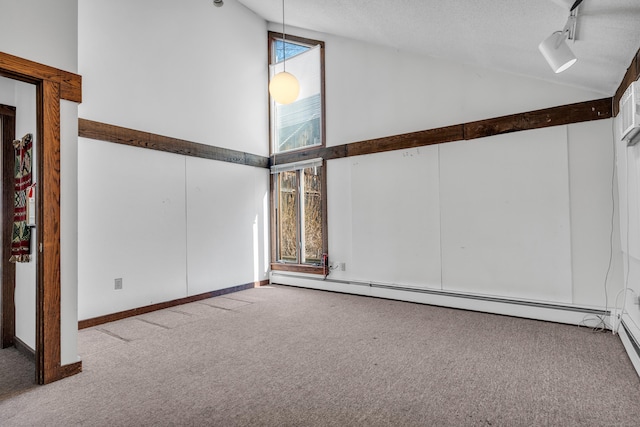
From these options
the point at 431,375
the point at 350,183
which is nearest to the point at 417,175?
the point at 350,183

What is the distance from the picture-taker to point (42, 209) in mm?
2426

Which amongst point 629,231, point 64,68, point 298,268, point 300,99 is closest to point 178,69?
point 300,99

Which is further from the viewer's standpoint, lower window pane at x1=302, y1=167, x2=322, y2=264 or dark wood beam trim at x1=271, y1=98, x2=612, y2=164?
lower window pane at x1=302, y1=167, x2=322, y2=264

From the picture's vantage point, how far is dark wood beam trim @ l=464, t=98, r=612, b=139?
347 centimetres

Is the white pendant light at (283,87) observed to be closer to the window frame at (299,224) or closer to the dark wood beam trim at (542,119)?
the window frame at (299,224)

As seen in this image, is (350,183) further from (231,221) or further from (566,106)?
(566,106)

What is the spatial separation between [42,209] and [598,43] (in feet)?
13.7

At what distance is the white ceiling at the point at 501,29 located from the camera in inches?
87.8

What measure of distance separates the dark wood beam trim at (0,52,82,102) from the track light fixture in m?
3.45

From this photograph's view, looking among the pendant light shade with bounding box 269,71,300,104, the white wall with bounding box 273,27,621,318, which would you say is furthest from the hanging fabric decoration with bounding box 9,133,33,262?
the white wall with bounding box 273,27,621,318

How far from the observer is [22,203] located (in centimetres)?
Answer: 290

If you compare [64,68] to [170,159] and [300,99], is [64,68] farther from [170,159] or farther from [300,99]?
[300,99]

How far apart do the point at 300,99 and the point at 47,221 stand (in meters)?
4.38

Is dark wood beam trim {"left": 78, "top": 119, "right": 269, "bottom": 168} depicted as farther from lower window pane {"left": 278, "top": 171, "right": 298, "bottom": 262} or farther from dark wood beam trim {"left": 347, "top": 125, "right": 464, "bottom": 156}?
dark wood beam trim {"left": 347, "top": 125, "right": 464, "bottom": 156}
